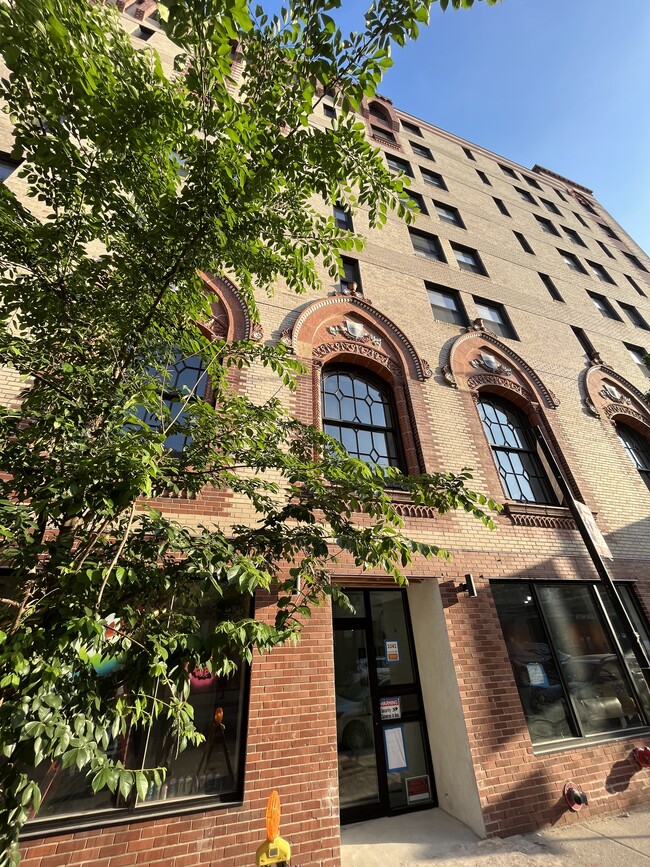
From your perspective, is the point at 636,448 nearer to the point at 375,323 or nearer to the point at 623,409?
the point at 623,409

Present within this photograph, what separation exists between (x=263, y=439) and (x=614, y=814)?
6.62m

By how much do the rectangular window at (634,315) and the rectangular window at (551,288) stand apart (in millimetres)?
3674

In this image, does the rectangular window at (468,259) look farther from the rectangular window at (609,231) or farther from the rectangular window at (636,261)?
the rectangular window at (609,231)

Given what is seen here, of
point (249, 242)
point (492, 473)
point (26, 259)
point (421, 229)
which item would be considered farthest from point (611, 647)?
point (421, 229)

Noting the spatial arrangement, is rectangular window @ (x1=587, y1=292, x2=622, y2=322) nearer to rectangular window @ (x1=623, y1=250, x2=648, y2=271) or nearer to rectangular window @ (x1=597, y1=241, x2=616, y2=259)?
rectangular window @ (x1=597, y1=241, x2=616, y2=259)

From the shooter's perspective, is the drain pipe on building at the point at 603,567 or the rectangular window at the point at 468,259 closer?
the drain pipe on building at the point at 603,567

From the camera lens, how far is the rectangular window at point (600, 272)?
15.3m

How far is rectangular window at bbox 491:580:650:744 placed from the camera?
5.30 meters

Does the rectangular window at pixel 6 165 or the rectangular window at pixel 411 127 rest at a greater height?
the rectangular window at pixel 411 127

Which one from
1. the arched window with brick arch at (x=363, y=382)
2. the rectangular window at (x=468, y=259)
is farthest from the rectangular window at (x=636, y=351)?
the arched window with brick arch at (x=363, y=382)

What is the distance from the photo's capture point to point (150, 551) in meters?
2.51

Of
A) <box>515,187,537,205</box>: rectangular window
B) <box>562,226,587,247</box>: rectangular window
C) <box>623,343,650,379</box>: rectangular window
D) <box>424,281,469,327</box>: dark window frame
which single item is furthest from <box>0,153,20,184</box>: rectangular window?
<box>562,226,587,247</box>: rectangular window

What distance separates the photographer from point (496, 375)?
860cm

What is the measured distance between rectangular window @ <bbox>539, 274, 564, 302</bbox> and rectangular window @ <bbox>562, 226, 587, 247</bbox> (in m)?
5.66
